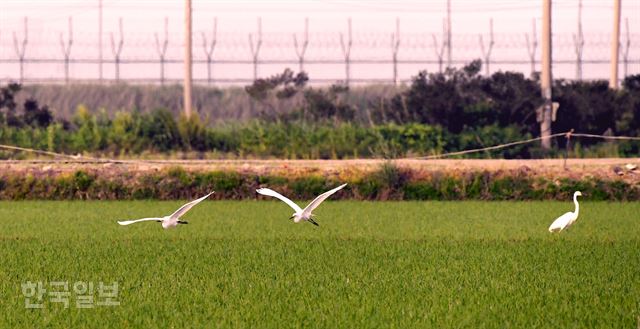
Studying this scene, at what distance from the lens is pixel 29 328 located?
994 cm

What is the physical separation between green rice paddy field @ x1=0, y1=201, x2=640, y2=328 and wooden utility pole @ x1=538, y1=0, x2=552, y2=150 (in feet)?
36.9

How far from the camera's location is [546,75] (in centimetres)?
3388

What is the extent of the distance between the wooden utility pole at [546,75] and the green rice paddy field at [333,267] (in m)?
11.2

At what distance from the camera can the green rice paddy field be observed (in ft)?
34.7

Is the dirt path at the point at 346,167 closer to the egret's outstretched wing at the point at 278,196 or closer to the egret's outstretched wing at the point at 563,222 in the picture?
the egret's outstretched wing at the point at 563,222

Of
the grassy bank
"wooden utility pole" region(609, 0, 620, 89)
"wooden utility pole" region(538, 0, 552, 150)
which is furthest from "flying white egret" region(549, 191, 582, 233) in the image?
"wooden utility pole" region(609, 0, 620, 89)

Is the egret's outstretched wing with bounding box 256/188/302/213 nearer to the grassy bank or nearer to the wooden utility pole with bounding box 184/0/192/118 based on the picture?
the grassy bank

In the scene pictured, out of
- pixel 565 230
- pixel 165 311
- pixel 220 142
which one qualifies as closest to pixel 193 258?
pixel 165 311

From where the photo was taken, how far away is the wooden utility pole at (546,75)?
33250mm

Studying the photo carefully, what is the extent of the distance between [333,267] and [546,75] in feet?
Result: 68.7

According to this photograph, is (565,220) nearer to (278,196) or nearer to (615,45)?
(278,196)

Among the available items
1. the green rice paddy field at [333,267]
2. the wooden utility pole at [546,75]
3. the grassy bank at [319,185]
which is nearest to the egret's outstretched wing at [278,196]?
the green rice paddy field at [333,267]

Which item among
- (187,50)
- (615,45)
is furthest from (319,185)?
(615,45)

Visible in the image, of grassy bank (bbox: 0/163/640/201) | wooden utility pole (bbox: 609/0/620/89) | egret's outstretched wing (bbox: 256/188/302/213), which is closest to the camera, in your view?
egret's outstretched wing (bbox: 256/188/302/213)
